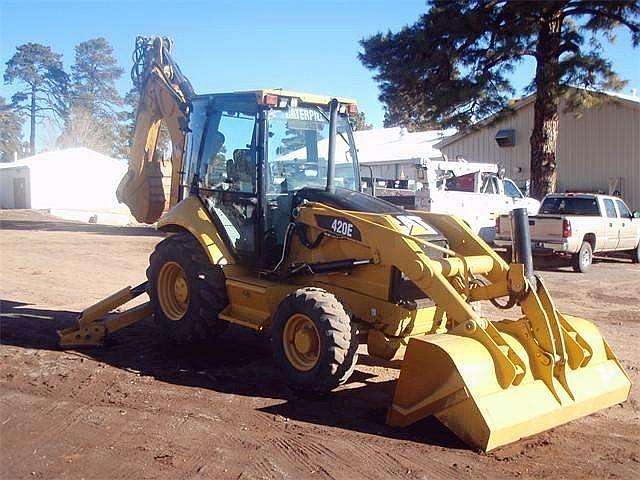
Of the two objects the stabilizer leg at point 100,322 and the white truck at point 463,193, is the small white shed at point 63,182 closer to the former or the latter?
the white truck at point 463,193

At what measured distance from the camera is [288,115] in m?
7.32

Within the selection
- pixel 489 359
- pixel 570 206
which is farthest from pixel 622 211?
pixel 489 359

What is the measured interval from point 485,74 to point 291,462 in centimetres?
1813

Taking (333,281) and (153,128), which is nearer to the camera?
(333,281)

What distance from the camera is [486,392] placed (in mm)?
4992

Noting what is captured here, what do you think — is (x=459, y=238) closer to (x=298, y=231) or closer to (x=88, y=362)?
(x=298, y=231)

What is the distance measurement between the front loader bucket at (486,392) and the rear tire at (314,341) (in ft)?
1.98

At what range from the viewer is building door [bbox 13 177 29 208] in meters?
40.8

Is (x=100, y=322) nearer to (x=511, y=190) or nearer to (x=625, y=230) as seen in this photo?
(x=625, y=230)

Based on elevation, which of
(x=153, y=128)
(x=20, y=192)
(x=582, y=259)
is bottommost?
(x=582, y=259)

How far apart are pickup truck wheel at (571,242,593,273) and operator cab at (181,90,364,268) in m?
9.78

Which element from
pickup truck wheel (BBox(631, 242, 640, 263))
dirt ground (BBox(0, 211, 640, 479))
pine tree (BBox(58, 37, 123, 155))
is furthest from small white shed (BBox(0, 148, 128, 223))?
dirt ground (BBox(0, 211, 640, 479))

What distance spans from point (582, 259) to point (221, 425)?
12697 mm

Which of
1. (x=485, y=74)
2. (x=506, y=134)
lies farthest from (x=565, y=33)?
(x=506, y=134)
